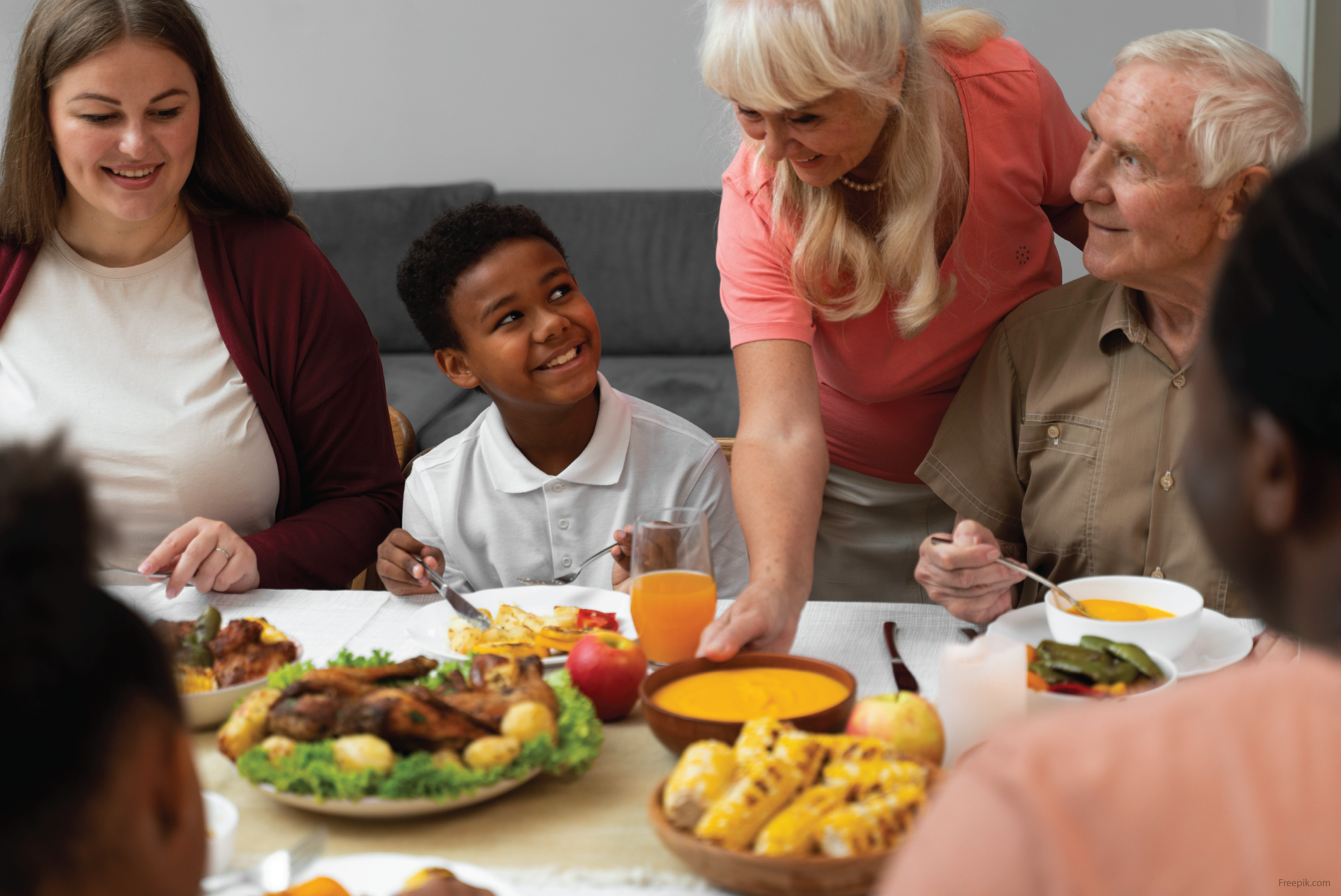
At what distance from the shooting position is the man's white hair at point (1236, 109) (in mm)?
1487

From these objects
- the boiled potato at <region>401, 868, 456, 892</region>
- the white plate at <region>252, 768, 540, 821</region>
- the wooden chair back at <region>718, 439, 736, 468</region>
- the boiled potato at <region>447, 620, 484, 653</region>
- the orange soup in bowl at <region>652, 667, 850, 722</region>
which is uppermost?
the boiled potato at <region>401, 868, 456, 892</region>

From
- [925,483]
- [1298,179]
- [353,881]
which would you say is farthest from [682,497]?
[1298,179]

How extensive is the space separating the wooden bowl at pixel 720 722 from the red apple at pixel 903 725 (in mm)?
28

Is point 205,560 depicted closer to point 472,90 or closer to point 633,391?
point 633,391

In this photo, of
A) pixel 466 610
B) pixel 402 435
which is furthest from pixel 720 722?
pixel 402 435

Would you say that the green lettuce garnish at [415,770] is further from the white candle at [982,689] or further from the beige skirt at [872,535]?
the beige skirt at [872,535]

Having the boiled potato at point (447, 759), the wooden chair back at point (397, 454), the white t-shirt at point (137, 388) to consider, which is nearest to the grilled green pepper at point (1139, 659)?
the boiled potato at point (447, 759)

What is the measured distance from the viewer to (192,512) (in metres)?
1.96

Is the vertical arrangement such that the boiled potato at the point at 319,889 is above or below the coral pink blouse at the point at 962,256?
below

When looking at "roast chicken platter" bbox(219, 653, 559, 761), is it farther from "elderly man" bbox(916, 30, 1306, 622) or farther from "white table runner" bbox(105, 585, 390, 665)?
"elderly man" bbox(916, 30, 1306, 622)

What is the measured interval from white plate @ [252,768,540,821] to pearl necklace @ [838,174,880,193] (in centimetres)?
108

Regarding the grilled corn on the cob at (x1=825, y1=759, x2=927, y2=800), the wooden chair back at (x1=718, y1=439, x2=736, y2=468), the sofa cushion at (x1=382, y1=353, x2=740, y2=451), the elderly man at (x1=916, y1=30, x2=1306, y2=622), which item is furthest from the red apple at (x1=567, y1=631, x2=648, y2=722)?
the sofa cushion at (x1=382, y1=353, x2=740, y2=451)

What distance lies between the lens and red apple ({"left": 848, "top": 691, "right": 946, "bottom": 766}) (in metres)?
1.05

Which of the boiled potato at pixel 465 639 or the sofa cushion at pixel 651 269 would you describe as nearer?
the boiled potato at pixel 465 639
